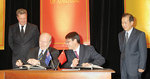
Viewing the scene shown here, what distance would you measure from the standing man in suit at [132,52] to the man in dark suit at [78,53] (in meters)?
0.48

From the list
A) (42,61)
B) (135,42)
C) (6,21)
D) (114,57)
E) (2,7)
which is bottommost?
(114,57)

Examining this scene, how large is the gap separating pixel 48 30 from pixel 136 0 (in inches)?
86.2

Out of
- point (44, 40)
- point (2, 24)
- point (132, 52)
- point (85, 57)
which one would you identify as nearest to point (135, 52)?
point (132, 52)

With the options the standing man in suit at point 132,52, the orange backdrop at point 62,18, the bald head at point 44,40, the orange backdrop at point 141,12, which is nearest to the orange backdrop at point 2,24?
the orange backdrop at point 62,18

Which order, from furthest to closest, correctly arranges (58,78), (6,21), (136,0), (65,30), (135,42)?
(6,21), (65,30), (136,0), (135,42), (58,78)

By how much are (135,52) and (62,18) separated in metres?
2.31

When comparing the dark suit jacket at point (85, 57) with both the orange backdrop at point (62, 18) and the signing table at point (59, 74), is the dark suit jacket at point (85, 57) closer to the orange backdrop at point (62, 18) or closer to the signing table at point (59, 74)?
the signing table at point (59, 74)

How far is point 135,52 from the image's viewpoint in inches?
126

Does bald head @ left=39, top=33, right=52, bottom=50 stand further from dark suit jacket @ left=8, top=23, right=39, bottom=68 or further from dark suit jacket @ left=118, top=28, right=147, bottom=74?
dark suit jacket @ left=118, top=28, right=147, bottom=74

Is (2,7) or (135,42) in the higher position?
(2,7)

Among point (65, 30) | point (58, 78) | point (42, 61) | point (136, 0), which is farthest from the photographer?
point (65, 30)

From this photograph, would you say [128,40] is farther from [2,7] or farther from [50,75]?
[2,7]

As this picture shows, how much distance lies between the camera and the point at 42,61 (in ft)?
9.44

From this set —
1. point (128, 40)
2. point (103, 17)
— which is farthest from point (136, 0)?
point (128, 40)
